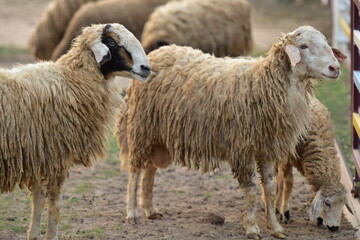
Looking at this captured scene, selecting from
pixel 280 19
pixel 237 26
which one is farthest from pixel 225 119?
pixel 280 19

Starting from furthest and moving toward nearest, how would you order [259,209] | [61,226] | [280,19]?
1. [280,19]
2. [259,209]
3. [61,226]

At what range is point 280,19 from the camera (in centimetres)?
1884

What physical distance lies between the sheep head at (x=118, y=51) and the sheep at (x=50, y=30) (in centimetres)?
809

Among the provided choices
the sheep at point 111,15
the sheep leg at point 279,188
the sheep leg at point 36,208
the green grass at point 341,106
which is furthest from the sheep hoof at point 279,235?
the sheep at point 111,15

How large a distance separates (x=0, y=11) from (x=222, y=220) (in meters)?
13.6

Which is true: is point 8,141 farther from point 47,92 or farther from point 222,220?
point 222,220

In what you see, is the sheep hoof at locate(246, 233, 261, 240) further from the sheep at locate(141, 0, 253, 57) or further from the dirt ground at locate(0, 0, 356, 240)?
the sheep at locate(141, 0, 253, 57)

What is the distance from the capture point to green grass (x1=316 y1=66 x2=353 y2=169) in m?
10.2

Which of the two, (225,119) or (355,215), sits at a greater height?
(225,119)

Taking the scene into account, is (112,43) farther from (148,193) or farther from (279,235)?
(279,235)

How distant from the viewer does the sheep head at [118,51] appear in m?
6.66

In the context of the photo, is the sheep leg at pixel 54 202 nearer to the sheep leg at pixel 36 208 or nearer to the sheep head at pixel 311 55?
the sheep leg at pixel 36 208

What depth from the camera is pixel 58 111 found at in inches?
259

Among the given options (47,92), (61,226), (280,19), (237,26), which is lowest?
(61,226)
